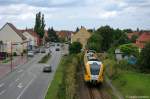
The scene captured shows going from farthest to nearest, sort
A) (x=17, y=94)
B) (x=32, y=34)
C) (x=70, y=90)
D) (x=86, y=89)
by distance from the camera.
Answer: (x=32, y=34)
(x=86, y=89)
(x=17, y=94)
(x=70, y=90)

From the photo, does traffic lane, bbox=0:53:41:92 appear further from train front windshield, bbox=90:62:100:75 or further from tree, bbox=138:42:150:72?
tree, bbox=138:42:150:72

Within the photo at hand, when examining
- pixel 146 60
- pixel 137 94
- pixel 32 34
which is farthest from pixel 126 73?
pixel 32 34

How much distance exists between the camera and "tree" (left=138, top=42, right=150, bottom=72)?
200ft

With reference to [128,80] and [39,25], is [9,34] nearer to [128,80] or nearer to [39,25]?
[39,25]

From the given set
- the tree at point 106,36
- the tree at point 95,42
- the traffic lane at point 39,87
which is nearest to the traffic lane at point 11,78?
Answer: the traffic lane at point 39,87

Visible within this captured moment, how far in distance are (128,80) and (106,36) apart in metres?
67.3

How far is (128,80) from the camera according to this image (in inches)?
2105

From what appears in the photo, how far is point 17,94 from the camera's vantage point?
4475 centimetres

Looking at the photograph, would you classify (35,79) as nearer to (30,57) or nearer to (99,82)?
(99,82)

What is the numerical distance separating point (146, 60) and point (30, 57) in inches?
1905

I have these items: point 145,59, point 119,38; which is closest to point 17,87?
point 145,59

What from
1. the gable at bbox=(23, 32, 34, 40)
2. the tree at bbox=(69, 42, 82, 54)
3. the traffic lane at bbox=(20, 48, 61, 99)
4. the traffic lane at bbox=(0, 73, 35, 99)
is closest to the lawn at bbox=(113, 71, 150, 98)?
the traffic lane at bbox=(20, 48, 61, 99)

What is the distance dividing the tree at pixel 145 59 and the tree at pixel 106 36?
2204 inches

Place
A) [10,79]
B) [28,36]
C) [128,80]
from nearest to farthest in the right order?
[128,80] → [10,79] → [28,36]
